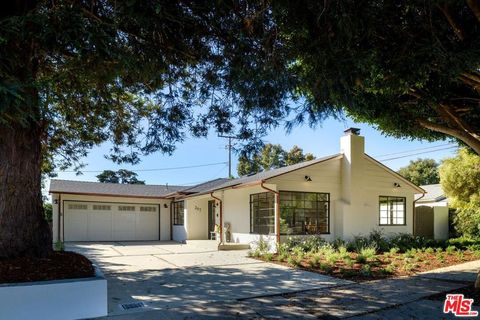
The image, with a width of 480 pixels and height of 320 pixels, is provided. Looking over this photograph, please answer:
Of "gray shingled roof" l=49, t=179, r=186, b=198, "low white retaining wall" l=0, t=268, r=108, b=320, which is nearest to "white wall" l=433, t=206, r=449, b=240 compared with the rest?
"gray shingled roof" l=49, t=179, r=186, b=198

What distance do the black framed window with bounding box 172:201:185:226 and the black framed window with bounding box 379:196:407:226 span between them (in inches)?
385

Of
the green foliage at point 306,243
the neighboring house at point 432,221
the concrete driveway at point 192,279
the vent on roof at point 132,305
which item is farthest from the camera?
the neighboring house at point 432,221

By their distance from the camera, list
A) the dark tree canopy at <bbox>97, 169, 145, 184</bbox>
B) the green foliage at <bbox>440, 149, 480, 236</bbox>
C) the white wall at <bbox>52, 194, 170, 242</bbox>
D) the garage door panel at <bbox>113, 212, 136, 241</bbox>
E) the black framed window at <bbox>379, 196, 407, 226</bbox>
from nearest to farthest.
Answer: the black framed window at <bbox>379, 196, 407, 226</bbox> → the green foliage at <bbox>440, 149, 480, 236</bbox> → the white wall at <bbox>52, 194, 170, 242</bbox> → the garage door panel at <bbox>113, 212, 136, 241</bbox> → the dark tree canopy at <bbox>97, 169, 145, 184</bbox>

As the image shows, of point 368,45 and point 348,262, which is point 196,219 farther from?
point 368,45

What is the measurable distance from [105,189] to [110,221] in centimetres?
183

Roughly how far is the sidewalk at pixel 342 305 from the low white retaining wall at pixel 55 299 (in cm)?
45

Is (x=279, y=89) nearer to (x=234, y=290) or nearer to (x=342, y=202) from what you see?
(x=234, y=290)

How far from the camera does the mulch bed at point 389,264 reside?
9.23 metres

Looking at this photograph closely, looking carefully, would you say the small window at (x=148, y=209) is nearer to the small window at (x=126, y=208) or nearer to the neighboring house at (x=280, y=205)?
the neighboring house at (x=280, y=205)

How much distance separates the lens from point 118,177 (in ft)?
137

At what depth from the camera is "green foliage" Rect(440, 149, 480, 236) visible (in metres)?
17.7

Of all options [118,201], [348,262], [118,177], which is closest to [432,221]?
[348,262]

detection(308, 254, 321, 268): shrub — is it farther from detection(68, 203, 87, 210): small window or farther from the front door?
detection(68, 203, 87, 210): small window

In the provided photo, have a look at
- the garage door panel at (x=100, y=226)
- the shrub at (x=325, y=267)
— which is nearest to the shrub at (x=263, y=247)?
the shrub at (x=325, y=267)
